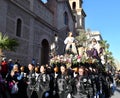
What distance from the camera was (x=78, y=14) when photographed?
47188 millimetres

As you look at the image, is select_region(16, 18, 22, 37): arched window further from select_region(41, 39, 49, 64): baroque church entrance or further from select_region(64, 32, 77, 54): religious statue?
select_region(64, 32, 77, 54): religious statue

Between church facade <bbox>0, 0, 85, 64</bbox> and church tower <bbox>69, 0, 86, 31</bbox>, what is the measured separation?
11.2 m

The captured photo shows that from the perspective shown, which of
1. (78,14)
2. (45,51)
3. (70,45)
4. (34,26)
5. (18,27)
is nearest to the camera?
(70,45)

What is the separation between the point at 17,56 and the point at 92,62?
10015mm

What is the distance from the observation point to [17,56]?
71.9ft

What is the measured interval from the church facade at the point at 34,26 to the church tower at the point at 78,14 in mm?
11166

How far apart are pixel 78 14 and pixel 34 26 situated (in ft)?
73.9

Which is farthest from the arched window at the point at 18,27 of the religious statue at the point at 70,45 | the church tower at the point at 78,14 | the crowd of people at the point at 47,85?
the church tower at the point at 78,14

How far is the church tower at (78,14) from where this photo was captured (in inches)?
1832

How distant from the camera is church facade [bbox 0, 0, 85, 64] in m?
21.4

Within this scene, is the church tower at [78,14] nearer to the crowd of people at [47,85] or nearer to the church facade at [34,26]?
the church facade at [34,26]

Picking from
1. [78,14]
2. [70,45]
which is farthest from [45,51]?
[78,14]

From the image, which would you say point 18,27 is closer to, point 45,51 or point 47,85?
point 45,51

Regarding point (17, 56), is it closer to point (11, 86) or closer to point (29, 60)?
point (29, 60)
